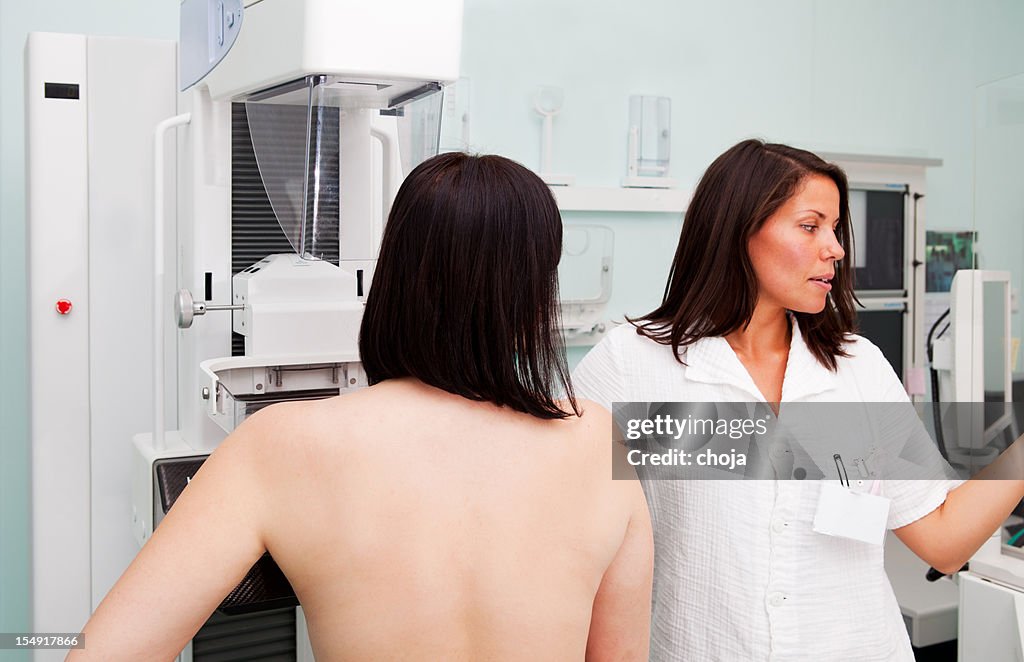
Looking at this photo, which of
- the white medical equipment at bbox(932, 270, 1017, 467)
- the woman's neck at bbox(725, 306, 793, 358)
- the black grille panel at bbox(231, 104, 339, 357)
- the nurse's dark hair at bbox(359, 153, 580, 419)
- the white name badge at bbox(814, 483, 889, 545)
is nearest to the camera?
the nurse's dark hair at bbox(359, 153, 580, 419)

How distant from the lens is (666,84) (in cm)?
315

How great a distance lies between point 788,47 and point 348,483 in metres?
2.95

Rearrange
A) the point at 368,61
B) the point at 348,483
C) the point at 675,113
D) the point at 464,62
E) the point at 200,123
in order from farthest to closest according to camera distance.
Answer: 1. the point at 675,113
2. the point at 464,62
3. the point at 200,123
4. the point at 368,61
5. the point at 348,483

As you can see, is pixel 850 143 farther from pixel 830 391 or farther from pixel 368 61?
pixel 368 61

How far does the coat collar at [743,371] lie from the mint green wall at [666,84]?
3.85ft

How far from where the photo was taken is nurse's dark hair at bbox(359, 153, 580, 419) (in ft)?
3.15

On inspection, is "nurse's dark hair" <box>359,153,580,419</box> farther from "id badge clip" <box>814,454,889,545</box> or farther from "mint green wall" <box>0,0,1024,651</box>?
"mint green wall" <box>0,0,1024,651</box>

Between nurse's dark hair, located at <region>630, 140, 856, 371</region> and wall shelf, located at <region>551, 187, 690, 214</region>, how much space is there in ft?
4.65

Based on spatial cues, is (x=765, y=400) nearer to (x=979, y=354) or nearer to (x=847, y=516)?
(x=847, y=516)

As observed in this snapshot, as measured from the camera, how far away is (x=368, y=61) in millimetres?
1361

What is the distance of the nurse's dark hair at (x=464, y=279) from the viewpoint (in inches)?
37.8

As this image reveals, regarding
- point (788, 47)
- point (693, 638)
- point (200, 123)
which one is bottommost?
point (693, 638)

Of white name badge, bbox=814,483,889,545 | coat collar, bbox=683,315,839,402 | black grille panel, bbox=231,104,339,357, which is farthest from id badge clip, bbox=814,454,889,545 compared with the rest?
black grille panel, bbox=231,104,339,357

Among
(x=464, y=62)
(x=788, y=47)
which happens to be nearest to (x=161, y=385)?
(x=464, y=62)
